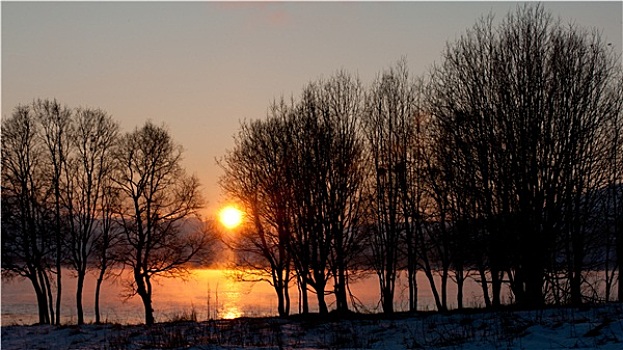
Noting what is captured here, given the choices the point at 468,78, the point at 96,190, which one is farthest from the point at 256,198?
the point at 468,78

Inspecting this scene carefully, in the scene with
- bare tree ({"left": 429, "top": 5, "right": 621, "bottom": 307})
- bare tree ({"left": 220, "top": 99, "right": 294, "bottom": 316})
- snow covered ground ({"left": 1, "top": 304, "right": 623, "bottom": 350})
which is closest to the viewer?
snow covered ground ({"left": 1, "top": 304, "right": 623, "bottom": 350})

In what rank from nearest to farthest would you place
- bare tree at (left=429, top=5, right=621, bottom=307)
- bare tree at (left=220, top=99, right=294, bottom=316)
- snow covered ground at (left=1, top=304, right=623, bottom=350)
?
snow covered ground at (left=1, top=304, right=623, bottom=350) < bare tree at (left=429, top=5, right=621, bottom=307) < bare tree at (left=220, top=99, right=294, bottom=316)

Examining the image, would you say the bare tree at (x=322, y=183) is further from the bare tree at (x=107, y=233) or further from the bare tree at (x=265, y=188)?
the bare tree at (x=107, y=233)

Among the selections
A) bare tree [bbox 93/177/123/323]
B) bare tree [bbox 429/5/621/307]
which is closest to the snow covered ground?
bare tree [bbox 429/5/621/307]

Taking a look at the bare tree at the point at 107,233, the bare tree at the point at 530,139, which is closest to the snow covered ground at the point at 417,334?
the bare tree at the point at 530,139

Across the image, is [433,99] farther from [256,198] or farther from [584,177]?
[256,198]

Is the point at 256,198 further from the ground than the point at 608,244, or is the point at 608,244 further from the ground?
the point at 256,198

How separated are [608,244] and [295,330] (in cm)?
1468

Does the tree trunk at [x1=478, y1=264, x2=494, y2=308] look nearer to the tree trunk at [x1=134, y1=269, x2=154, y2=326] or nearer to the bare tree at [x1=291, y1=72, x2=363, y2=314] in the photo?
the bare tree at [x1=291, y1=72, x2=363, y2=314]

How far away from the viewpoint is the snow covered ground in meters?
12.8

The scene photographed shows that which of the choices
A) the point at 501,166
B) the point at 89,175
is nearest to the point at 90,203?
the point at 89,175

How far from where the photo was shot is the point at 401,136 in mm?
33750

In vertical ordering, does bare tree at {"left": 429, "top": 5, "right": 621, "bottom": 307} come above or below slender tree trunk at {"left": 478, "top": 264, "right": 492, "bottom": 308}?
above

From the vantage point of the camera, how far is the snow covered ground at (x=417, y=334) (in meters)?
12.8
